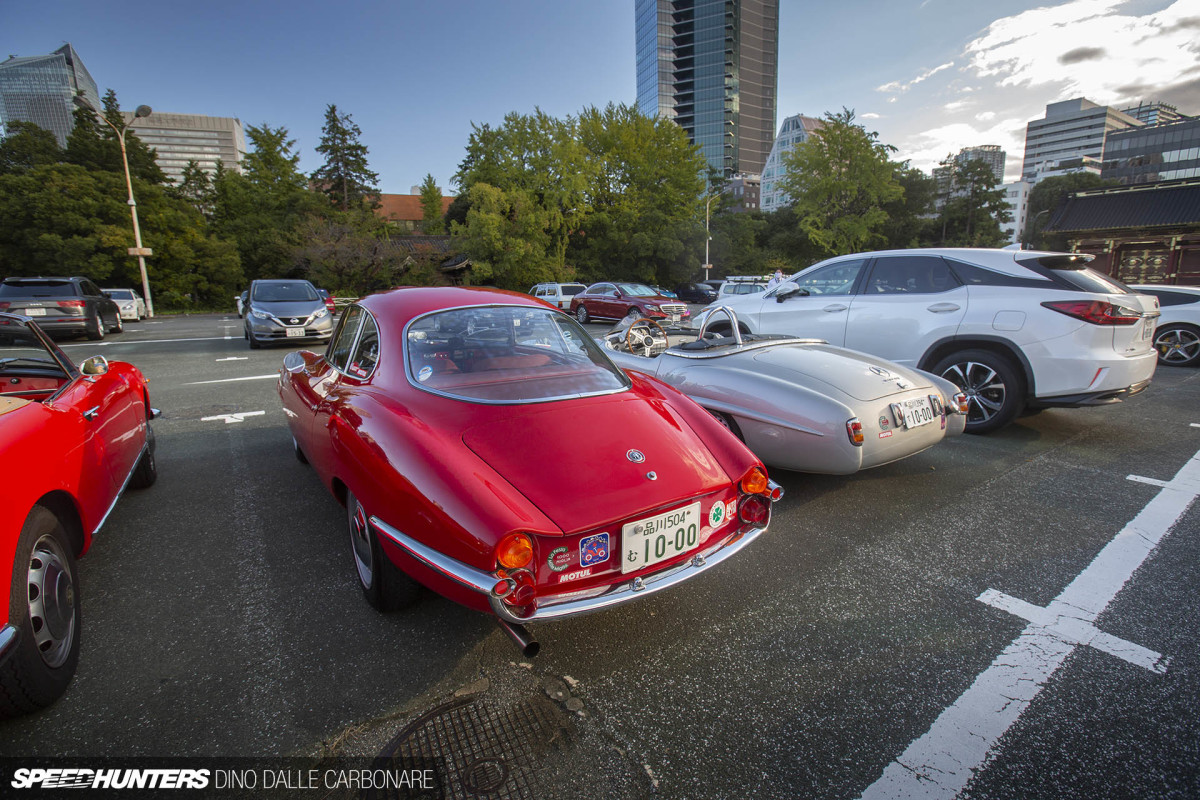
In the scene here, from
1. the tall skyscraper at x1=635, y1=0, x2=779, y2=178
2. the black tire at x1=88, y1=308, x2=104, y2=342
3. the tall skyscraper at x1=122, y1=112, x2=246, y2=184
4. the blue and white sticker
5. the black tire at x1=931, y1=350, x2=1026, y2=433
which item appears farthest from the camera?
the tall skyscraper at x1=122, y1=112, x2=246, y2=184

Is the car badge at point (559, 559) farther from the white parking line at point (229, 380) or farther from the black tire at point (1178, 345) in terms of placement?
the black tire at point (1178, 345)

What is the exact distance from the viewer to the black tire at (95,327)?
13.5 metres

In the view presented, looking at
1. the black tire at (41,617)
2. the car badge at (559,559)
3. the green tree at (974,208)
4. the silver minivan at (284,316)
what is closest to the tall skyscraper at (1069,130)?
the green tree at (974,208)

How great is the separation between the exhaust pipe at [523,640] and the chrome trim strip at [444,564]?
0.53 feet

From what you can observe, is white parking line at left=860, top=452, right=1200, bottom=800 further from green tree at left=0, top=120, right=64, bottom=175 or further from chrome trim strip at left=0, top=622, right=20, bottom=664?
green tree at left=0, top=120, right=64, bottom=175

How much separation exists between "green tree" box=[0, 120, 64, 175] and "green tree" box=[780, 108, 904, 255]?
4916 centimetres

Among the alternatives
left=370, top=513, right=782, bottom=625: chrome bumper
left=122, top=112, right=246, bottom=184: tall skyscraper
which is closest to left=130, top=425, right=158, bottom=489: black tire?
left=370, top=513, right=782, bottom=625: chrome bumper

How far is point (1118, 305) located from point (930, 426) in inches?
90.1

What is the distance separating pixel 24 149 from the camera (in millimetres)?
34250

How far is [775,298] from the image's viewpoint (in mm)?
6551

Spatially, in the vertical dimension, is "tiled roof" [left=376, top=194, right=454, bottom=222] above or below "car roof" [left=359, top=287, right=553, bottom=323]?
above

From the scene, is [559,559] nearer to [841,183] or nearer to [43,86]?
[841,183]

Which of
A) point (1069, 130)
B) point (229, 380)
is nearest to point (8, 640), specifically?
point (229, 380)

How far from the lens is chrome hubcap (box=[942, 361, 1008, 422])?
497 cm
